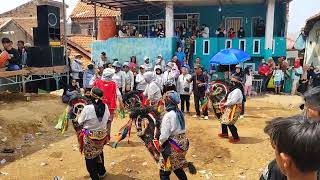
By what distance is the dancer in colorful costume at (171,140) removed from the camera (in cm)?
499

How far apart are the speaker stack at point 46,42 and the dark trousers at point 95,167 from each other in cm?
768

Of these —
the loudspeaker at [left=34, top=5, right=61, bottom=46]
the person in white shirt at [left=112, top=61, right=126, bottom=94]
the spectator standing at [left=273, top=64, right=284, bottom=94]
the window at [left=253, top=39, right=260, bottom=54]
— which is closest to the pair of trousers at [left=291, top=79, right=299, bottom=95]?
the spectator standing at [left=273, top=64, right=284, bottom=94]

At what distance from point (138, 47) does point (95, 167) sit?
12.4 metres

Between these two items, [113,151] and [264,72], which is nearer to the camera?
[113,151]

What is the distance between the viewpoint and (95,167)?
19.5ft

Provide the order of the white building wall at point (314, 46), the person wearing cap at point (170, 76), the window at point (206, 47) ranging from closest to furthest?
the person wearing cap at point (170, 76) → the window at point (206, 47) → the white building wall at point (314, 46)

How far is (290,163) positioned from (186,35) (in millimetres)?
17975

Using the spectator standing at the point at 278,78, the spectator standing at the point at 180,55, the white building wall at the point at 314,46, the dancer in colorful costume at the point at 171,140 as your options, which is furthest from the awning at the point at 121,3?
the dancer in colorful costume at the point at 171,140

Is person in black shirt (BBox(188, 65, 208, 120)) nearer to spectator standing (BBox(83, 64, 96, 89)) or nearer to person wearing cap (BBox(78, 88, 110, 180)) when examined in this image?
spectator standing (BBox(83, 64, 96, 89))

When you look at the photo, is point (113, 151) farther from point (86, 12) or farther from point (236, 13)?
point (86, 12)

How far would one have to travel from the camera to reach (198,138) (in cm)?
860

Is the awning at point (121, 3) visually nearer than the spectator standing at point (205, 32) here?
No

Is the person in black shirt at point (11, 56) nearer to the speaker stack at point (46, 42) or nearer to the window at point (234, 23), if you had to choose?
the speaker stack at point (46, 42)

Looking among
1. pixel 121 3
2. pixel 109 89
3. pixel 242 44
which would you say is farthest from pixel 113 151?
pixel 121 3
